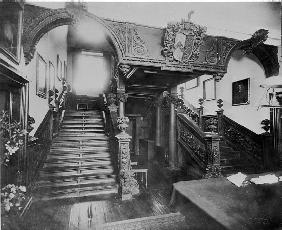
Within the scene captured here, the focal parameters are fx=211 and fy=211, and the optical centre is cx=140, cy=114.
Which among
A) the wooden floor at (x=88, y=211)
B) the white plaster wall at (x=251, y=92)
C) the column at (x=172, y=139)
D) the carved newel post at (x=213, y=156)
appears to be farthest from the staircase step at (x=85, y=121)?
the white plaster wall at (x=251, y=92)

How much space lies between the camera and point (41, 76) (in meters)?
6.74

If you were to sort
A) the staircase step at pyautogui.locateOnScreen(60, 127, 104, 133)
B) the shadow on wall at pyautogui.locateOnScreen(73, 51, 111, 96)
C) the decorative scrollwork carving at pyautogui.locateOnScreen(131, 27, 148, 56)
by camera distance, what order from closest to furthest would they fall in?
the decorative scrollwork carving at pyautogui.locateOnScreen(131, 27, 148, 56), the staircase step at pyautogui.locateOnScreen(60, 127, 104, 133), the shadow on wall at pyautogui.locateOnScreen(73, 51, 111, 96)

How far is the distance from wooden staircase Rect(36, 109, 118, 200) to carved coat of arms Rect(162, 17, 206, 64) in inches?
Result: 137

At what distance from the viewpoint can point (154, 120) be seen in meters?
8.67

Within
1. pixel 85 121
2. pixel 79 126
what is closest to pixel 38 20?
pixel 79 126

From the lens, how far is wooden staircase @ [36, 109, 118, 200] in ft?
16.9

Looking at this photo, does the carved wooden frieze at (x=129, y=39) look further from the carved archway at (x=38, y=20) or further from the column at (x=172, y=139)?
the column at (x=172, y=139)

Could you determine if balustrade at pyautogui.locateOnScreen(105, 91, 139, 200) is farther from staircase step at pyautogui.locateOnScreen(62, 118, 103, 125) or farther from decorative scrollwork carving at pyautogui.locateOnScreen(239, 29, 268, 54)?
decorative scrollwork carving at pyautogui.locateOnScreen(239, 29, 268, 54)

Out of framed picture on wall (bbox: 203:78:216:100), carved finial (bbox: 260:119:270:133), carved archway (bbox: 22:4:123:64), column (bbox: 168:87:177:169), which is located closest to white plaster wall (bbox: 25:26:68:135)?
carved archway (bbox: 22:4:123:64)

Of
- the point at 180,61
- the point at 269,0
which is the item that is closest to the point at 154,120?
the point at 180,61

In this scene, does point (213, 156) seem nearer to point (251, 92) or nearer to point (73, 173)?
point (73, 173)

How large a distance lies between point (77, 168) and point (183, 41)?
13.9ft

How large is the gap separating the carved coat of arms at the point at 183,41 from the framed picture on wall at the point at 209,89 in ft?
16.8

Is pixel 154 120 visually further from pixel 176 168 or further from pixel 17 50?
pixel 17 50
